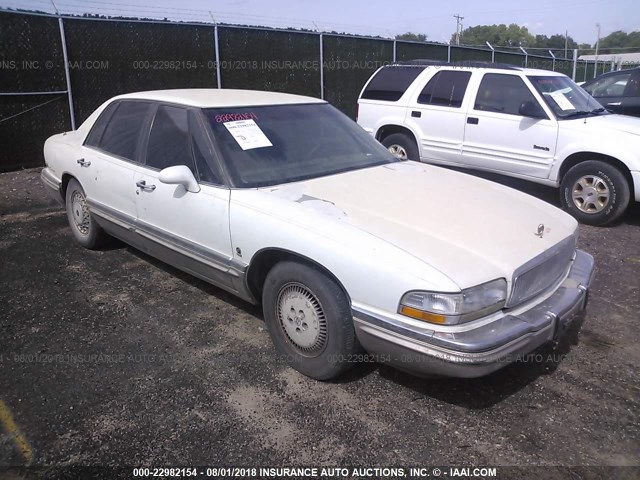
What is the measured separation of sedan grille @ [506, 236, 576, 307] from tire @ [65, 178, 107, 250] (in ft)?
12.8

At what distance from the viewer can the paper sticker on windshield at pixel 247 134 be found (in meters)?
3.59

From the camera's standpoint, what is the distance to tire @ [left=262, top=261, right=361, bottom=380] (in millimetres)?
2816

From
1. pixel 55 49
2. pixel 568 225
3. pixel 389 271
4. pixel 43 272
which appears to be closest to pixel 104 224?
pixel 43 272

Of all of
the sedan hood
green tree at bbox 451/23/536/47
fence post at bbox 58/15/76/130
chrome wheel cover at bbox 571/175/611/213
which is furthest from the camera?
green tree at bbox 451/23/536/47

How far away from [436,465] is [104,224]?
3.57m

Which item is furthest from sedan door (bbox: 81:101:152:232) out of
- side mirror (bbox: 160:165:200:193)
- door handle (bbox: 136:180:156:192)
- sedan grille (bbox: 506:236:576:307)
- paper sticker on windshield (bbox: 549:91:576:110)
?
paper sticker on windshield (bbox: 549:91:576:110)

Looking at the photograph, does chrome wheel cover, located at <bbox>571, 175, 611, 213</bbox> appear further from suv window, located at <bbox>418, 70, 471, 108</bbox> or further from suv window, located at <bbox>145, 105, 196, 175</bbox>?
suv window, located at <bbox>145, 105, 196, 175</bbox>

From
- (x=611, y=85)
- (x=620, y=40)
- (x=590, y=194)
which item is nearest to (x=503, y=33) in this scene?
(x=620, y=40)

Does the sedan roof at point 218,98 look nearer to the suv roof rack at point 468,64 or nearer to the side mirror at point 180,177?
the side mirror at point 180,177

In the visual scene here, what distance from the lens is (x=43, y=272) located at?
15.5 ft

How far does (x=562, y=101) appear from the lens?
6582mm

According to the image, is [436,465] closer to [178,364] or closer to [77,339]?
[178,364]

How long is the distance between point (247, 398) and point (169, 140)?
80.0 inches

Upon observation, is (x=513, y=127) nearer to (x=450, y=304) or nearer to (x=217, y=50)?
(x=450, y=304)
